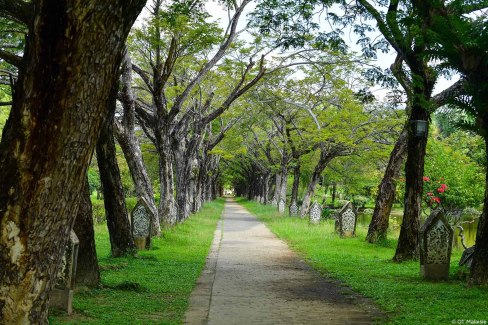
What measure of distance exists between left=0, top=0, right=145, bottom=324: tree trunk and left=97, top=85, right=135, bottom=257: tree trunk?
272 inches

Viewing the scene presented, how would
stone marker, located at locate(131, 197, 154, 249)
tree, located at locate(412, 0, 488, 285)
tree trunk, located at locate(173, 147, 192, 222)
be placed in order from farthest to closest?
tree trunk, located at locate(173, 147, 192, 222) < stone marker, located at locate(131, 197, 154, 249) < tree, located at locate(412, 0, 488, 285)

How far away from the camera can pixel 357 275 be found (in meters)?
10.9

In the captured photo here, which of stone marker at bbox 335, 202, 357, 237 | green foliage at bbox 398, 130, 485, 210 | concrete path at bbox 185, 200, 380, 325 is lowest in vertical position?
concrete path at bbox 185, 200, 380, 325

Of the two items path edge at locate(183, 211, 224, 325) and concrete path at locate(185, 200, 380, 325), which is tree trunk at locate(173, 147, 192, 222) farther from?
path edge at locate(183, 211, 224, 325)

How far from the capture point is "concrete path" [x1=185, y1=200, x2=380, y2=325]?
23.5 feet

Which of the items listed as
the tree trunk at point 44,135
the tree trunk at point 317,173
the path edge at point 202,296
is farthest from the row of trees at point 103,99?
the tree trunk at point 317,173

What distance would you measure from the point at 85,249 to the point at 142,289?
1109 mm

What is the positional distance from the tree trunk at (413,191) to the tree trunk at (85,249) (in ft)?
22.2

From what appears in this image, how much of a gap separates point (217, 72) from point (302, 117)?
7776mm

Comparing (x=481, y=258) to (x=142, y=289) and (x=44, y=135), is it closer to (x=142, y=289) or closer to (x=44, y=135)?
(x=142, y=289)

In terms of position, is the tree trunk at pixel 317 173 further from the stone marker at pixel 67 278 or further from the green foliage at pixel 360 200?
the green foliage at pixel 360 200

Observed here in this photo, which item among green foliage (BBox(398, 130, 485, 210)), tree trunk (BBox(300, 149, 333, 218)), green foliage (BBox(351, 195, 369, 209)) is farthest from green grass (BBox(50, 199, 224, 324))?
green foliage (BBox(351, 195, 369, 209))

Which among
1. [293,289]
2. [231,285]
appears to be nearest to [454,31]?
[293,289]

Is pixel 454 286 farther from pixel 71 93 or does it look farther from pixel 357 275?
pixel 71 93
